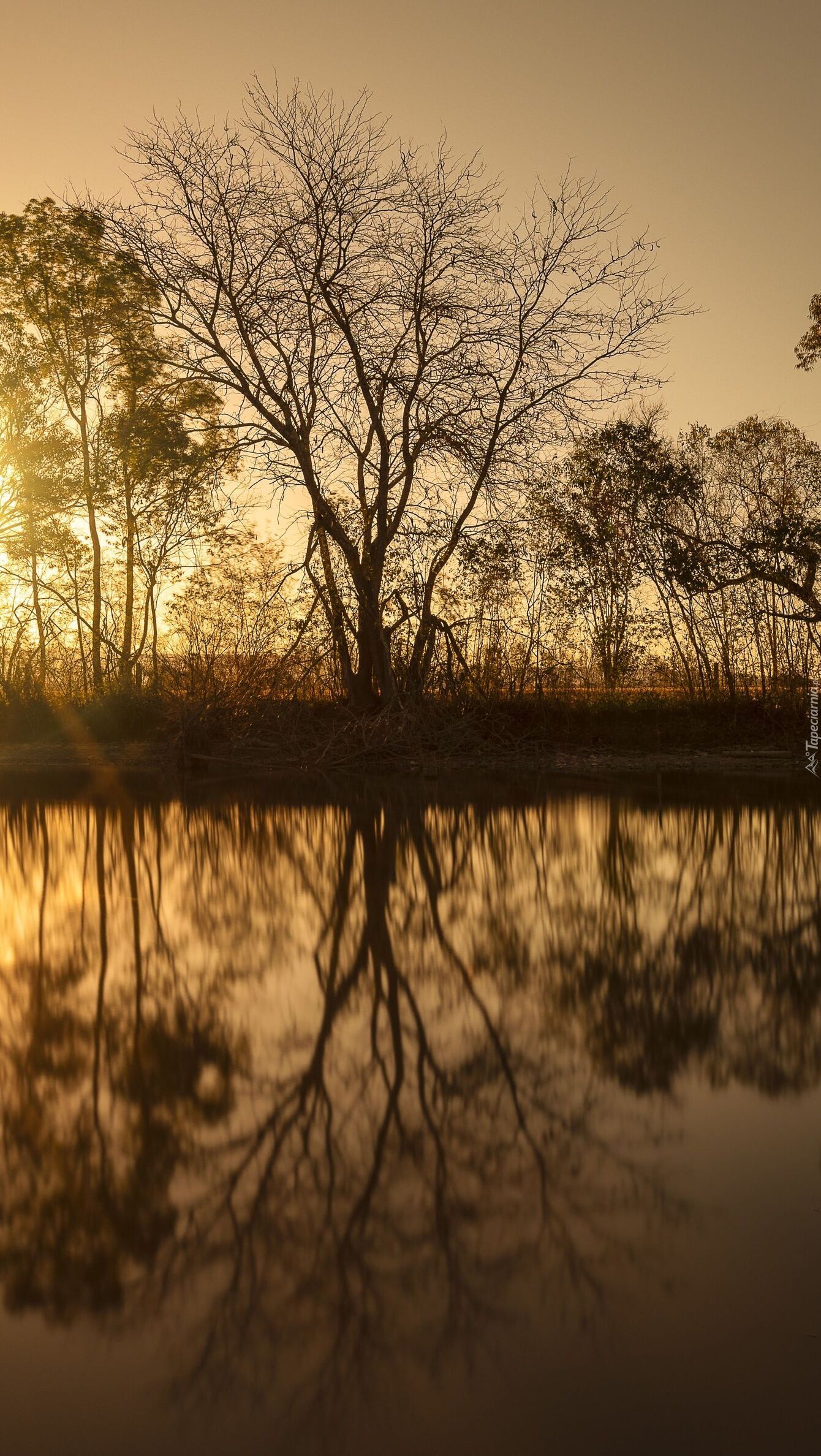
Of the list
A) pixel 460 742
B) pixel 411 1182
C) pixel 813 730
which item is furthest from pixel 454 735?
pixel 411 1182

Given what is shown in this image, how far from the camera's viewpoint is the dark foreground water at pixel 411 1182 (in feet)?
5.99

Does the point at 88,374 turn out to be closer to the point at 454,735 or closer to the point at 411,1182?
the point at 454,735

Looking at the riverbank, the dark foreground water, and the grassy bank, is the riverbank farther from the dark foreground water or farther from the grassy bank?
the dark foreground water

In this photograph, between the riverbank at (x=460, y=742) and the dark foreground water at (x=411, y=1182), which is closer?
the dark foreground water at (x=411, y=1182)

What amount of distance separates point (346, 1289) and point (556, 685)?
557 inches

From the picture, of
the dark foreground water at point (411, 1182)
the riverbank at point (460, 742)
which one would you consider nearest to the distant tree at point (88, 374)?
the riverbank at point (460, 742)

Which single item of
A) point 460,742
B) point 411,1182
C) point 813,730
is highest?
point 813,730

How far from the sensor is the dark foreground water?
1.83 m

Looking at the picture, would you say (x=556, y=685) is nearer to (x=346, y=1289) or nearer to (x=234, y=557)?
(x=234, y=557)

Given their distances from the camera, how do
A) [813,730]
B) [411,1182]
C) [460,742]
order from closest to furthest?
[411,1182]
[460,742]
[813,730]

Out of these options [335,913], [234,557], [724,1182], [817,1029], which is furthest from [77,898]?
[234,557]

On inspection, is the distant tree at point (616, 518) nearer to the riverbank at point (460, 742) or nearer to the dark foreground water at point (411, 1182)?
the riverbank at point (460, 742)

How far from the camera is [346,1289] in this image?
6.91 feet

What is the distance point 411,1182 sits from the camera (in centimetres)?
255
